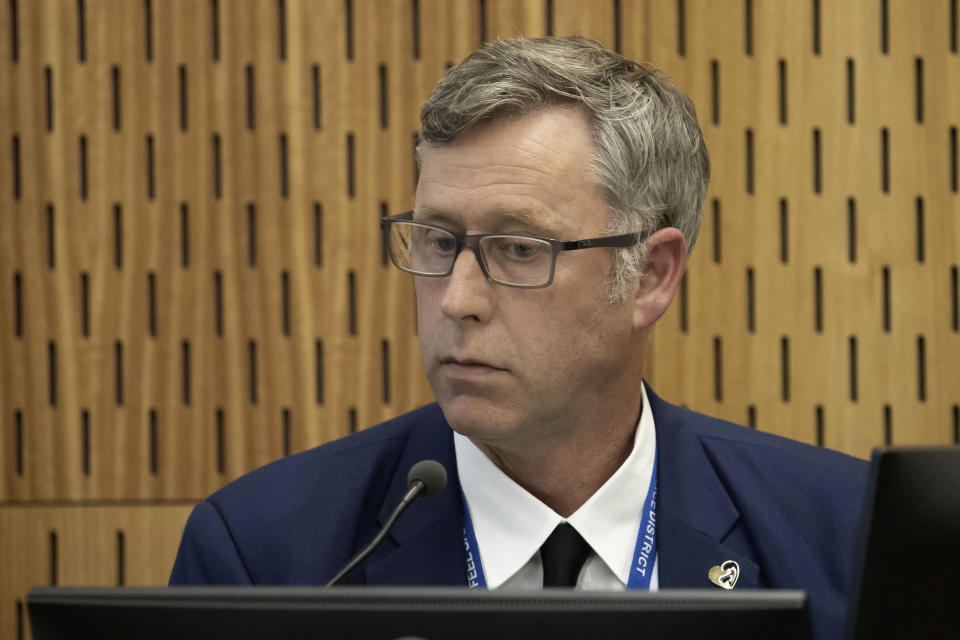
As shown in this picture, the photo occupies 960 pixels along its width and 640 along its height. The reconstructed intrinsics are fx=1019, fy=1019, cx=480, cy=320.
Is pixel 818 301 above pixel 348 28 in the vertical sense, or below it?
below

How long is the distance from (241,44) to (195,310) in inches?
27.5

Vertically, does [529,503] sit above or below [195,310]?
below

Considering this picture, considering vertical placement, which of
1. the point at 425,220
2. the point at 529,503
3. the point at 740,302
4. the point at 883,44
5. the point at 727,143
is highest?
the point at 883,44

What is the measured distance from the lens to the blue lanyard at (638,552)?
1.46 m

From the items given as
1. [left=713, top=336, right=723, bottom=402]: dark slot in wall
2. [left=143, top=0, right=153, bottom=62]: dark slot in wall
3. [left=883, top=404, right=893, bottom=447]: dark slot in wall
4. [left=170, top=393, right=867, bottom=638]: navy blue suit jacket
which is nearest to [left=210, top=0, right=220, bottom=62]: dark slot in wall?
[left=143, top=0, right=153, bottom=62]: dark slot in wall

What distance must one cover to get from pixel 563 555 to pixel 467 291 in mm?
405

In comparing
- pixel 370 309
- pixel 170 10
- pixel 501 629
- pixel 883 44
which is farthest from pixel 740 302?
pixel 501 629

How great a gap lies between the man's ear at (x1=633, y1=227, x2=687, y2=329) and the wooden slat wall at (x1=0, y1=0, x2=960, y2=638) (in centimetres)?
104

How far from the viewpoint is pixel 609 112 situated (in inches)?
60.7

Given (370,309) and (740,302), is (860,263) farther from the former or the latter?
(370,309)

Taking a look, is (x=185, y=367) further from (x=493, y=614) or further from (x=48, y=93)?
(x=493, y=614)

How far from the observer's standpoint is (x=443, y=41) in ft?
8.73

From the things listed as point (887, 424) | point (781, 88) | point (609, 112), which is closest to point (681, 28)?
point (781, 88)

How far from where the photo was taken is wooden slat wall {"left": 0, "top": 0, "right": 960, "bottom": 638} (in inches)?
102
